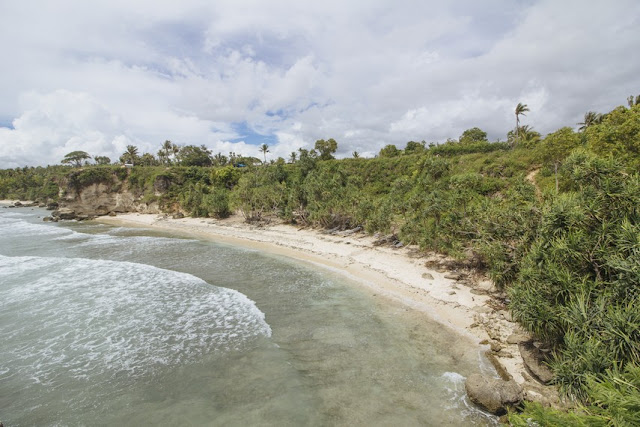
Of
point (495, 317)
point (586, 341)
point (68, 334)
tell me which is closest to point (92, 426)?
point (68, 334)

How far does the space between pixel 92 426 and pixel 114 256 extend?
2634cm

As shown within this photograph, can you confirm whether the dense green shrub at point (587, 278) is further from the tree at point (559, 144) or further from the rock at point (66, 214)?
the rock at point (66, 214)

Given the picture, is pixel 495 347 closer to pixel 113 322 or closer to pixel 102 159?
pixel 113 322

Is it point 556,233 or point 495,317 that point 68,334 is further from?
point 556,233

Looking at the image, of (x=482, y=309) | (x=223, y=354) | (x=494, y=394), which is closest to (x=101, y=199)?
(x=223, y=354)

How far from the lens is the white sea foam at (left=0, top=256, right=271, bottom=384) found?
12.9 metres

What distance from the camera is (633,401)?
204 inches

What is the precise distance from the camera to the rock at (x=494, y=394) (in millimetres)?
9219

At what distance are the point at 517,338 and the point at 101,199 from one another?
90.0m

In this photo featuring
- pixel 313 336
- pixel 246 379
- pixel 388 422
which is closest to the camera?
pixel 388 422

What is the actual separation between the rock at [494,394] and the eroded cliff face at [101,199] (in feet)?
258

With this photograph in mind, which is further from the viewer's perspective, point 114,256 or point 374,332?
point 114,256

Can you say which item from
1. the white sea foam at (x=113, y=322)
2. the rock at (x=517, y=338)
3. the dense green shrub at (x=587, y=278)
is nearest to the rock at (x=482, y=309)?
the rock at (x=517, y=338)

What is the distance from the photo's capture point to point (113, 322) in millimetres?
16234
